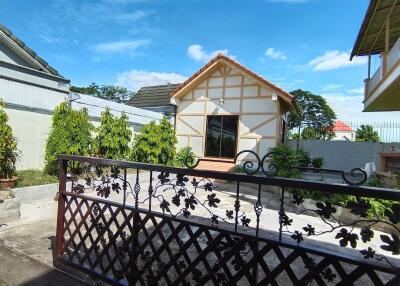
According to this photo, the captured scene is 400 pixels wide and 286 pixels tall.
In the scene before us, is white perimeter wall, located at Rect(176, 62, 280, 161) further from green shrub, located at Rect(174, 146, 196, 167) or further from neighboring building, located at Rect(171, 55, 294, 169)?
green shrub, located at Rect(174, 146, 196, 167)

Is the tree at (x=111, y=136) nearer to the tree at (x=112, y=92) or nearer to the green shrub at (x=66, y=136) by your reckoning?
the green shrub at (x=66, y=136)

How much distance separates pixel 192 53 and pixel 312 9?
11.1 m

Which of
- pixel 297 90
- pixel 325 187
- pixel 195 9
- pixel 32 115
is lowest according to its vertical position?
pixel 325 187

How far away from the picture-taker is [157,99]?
14531mm

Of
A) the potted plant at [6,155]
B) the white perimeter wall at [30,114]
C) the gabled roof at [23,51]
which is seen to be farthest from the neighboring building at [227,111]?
the potted plant at [6,155]

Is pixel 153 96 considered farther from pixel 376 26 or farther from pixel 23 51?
pixel 376 26

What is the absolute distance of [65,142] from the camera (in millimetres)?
6270

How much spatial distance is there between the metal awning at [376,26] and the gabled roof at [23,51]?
28.6 feet

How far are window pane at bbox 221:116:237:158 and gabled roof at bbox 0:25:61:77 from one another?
6.09 metres

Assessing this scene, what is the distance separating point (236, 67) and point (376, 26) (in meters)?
4.58

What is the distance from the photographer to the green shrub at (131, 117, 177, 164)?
934 centimetres

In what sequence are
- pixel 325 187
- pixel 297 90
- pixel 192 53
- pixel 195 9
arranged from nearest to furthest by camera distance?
pixel 325 187, pixel 195 9, pixel 192 53, pixel 297 90

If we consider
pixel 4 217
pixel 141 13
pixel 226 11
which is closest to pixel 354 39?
pixel 226 11

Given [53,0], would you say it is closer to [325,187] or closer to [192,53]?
[325,187]
